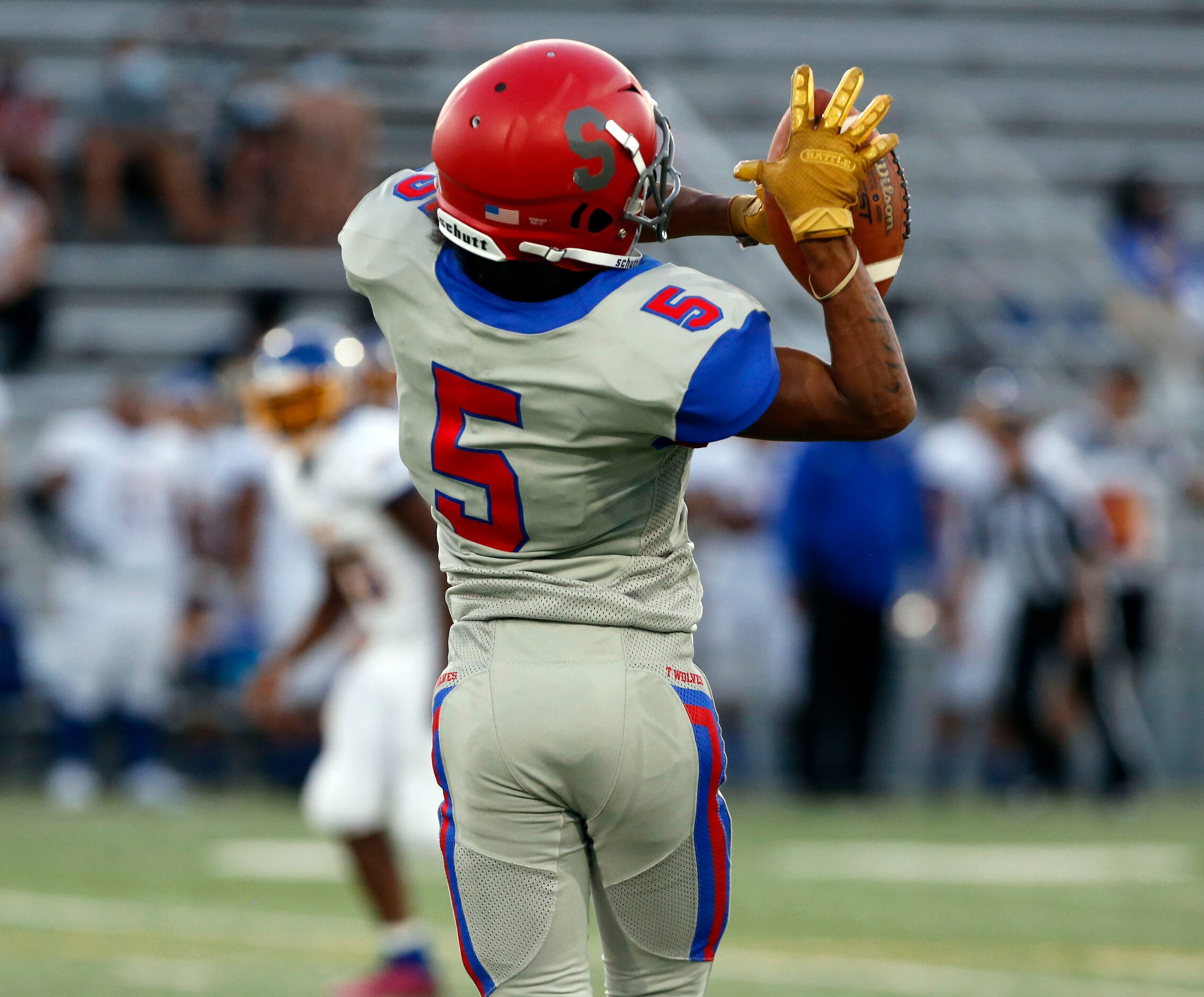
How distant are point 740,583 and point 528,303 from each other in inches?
315

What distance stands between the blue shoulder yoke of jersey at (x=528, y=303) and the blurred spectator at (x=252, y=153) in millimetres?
9641

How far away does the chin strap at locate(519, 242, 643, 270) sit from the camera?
8.96 feet

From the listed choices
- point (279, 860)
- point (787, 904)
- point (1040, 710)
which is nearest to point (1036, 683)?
point (1040, 710)

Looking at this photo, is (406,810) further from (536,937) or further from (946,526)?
(946,526)

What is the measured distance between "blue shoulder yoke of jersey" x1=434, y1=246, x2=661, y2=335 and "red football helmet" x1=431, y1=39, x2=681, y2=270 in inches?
1.1

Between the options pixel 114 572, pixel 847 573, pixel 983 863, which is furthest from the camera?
pixel 114 572

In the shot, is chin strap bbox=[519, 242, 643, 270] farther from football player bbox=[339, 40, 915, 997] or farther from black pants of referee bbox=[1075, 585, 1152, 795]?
black pants of referee bbox=[1075, 585, 1152, 795]

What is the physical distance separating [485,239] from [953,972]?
3455 mm

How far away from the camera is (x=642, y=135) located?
2766 mm

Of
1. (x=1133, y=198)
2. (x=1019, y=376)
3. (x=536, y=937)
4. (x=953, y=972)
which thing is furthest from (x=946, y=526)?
(x=536, y=937)

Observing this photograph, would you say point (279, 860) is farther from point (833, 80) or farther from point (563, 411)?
point (833, 80)

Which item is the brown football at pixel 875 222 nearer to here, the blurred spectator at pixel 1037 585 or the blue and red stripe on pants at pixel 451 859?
the blue and red stripe on pants at pixel 451 859

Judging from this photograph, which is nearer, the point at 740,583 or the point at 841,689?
the point at 841,689

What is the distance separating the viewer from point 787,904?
22.5 feet
